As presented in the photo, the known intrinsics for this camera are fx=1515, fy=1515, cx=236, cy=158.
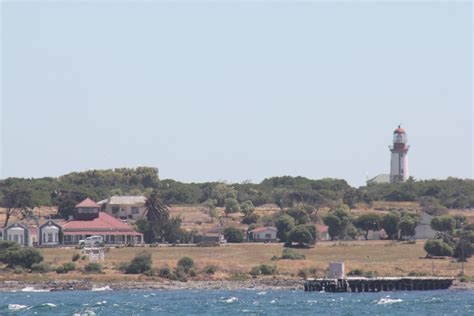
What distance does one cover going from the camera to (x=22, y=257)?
142125mm

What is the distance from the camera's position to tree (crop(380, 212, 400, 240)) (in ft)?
552

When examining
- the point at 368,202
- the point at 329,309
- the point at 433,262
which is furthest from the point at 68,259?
the point at 368,202

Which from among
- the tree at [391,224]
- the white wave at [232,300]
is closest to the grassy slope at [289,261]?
the tree at [391,224]

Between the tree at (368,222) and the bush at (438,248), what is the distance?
18610mm

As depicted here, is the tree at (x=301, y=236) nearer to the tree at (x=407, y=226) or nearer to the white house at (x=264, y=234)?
the white house at (x=264, y=234)

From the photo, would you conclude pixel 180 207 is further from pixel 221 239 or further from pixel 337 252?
pixel 337 252

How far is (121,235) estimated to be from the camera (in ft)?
543

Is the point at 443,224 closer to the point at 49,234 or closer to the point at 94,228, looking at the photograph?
the point at 94,228

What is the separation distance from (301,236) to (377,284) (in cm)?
2662

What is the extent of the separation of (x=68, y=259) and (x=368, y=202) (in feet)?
200

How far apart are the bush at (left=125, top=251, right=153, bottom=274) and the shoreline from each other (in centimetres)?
330

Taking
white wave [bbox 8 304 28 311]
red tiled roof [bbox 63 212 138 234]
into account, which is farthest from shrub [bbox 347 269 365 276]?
white wave [bbox 8 304 28 311]

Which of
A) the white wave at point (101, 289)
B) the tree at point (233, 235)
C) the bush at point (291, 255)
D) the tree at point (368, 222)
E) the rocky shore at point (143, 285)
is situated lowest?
the white wave at point (101, 289)

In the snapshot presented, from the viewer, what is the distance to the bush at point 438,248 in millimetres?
151000
